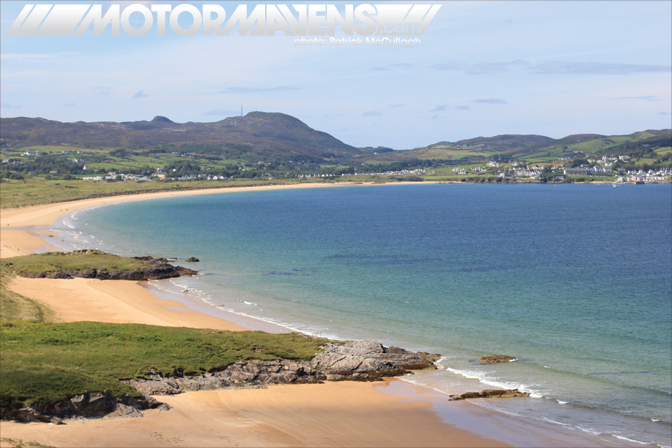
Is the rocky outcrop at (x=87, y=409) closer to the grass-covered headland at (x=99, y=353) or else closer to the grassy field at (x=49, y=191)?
the grass-covered headland at (x=99, y=353)

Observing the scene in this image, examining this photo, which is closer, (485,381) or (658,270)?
(485,381)

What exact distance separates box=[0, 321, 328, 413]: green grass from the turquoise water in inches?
317

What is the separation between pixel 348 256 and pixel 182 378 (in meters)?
46.5

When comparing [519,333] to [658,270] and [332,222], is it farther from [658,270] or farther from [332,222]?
[332,222]

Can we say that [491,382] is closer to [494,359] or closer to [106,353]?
[494,359]

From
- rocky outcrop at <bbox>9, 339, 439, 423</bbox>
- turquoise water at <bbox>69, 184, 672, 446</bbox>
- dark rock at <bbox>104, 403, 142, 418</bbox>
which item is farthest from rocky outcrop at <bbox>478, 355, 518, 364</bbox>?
dark rock at <bbox>104, 403, 142, 418</bbox>

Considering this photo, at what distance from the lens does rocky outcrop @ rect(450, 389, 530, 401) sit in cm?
2627

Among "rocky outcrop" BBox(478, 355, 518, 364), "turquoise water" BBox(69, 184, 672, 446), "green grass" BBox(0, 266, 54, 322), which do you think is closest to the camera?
"turquoise water" BBox(69, 184, 672, 446)

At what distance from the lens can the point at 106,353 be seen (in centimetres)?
2573

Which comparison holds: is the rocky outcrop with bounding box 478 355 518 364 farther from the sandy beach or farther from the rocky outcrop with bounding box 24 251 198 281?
the rocky outcrop with bounding box 24 251 198 281

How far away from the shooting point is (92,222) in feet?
363

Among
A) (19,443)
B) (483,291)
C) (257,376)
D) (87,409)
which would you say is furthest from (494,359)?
(19,443)

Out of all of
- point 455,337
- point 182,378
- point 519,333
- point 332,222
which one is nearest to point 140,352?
point 182,378

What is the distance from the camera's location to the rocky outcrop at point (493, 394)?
26266 mm
